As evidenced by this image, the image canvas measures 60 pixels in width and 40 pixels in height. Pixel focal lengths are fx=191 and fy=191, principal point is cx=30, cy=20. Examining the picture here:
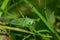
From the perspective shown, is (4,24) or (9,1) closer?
(4,24)

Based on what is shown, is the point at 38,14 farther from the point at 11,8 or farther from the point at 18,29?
the point at 11,8

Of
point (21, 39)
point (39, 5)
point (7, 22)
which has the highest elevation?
point (39, 5)

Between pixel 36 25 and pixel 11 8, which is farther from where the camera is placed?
pixel 11 8

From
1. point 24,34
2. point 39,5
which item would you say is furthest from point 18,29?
point 39,5

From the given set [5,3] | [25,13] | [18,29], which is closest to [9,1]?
[5,3]

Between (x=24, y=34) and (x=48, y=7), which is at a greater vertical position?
(x=48, y=7)

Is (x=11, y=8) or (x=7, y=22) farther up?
(x=11, y=8)

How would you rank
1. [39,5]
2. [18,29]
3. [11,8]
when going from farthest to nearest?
[11,8]
[39,5]
[18,29]

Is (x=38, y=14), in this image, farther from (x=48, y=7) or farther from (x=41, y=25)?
(x=48, y=7)

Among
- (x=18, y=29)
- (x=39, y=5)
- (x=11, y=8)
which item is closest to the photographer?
(x=18, y=29)
